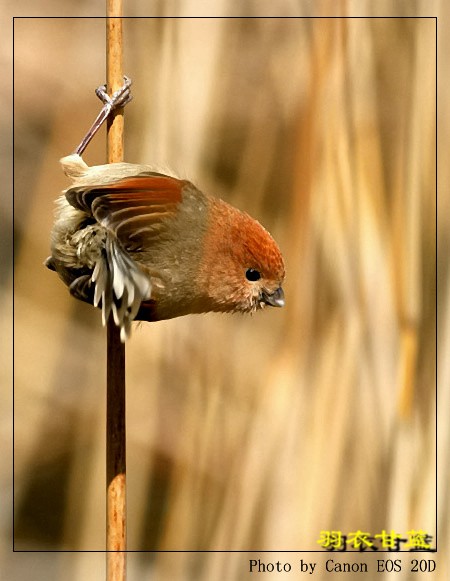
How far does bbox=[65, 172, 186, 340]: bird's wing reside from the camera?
2266 mm

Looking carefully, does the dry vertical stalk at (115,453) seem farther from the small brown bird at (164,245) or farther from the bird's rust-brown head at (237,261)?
the bird's rust-brown head at (237,261)

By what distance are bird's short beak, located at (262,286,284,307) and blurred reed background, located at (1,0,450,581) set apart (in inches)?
35.7

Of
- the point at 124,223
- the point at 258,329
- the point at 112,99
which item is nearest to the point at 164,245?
the point at 124,223

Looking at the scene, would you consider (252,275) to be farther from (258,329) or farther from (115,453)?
(258,329)

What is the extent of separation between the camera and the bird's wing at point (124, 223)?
2.27m

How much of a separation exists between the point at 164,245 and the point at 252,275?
0.83 feet

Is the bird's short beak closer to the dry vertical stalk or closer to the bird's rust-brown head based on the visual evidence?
the bird's rust-brown head

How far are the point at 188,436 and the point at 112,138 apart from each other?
1335 mm

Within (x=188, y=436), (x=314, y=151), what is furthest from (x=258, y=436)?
(x=314, y=151)

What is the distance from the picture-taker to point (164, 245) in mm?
2438

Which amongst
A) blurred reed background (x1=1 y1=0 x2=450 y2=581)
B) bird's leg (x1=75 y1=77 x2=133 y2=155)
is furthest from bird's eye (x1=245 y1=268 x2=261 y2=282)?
blurred reed background (x1=1 y1=0 x2=450 y2=581)

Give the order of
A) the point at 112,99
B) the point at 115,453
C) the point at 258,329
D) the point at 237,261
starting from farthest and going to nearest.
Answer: the point at 258,329 < the point at 112,99 < the point at 237,261 < the point at 115,453

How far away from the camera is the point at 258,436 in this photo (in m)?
3.49

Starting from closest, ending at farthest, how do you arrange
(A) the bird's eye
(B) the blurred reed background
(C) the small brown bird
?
(C) the small brown bird
(A) the bird's eye
(B) the blurred reed background
